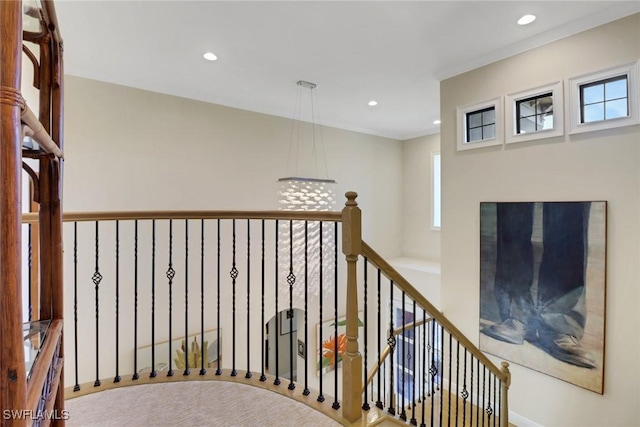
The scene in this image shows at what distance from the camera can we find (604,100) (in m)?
2.74

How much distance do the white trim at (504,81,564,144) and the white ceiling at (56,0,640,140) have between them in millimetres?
449

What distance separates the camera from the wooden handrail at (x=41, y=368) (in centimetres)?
63

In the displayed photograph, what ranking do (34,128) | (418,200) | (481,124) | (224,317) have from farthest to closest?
(418,200) → (224,317) → (481,124) → (34,128)

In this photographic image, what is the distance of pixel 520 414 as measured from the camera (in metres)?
3.26

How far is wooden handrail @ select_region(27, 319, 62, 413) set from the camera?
63 cm

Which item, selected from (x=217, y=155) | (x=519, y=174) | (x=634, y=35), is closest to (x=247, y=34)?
(x=217, y=155)

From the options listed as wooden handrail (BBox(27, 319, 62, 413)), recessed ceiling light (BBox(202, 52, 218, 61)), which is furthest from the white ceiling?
wooden handrail (BBox(27, 319, 62, 413))

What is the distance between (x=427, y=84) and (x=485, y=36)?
43.1 inches

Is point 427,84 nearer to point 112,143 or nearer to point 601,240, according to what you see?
point 601,240

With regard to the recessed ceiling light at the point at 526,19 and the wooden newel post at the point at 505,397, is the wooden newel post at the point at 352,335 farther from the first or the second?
the recessed ceiling light at the point at 526,19

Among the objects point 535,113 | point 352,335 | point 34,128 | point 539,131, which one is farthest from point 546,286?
point 34,128

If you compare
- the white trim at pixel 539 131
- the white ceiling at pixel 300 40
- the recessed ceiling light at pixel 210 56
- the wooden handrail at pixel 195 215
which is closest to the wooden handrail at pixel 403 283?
the wooden handrail at pixel 195 215

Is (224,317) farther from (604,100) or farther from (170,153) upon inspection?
(604,100)

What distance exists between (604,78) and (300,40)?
2.75 m
